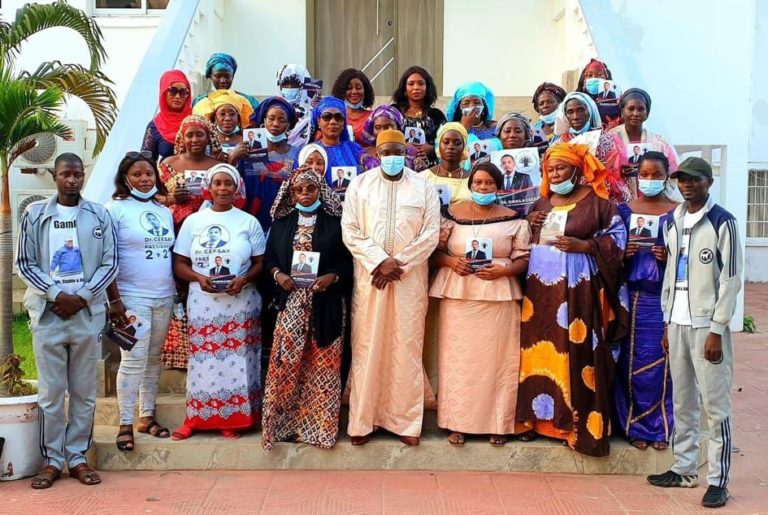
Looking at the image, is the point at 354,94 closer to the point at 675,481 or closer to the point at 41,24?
the point at 41,24

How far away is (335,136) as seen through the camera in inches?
239

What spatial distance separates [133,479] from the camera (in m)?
5.09

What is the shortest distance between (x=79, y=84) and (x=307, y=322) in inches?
190

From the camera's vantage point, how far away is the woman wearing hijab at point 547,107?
23.4 ft

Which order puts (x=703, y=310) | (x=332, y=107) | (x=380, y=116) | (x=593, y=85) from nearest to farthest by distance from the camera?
(x=703, y=310), (x=332, y=107), (x=380, y=116), (x=593, y=85)

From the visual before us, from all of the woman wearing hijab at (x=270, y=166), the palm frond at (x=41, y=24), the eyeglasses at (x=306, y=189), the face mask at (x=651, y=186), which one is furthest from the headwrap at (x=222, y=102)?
the face mask at (x=651, y=186)

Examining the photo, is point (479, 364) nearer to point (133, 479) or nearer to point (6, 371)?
point (133, 479)

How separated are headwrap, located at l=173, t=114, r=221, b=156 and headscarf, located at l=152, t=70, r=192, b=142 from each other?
0.60 metres

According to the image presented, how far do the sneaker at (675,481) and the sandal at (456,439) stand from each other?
1185 millimetres

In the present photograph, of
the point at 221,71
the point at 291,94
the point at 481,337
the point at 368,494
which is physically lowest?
the point at 368,494

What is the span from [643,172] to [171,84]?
3774mm

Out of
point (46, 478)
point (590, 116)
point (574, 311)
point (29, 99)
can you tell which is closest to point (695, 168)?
point (574, 311)

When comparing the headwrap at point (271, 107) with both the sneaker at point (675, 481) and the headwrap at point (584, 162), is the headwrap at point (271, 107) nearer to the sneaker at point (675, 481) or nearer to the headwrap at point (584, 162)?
the headwrap at point (584, 162)

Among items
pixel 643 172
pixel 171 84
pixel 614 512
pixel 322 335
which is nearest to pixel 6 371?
pixel 322 335
